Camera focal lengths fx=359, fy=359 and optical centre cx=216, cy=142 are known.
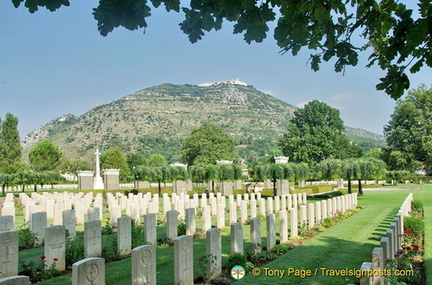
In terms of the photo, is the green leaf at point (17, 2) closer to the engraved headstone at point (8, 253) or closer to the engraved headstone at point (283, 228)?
the engraved headstone at point (8, 253)

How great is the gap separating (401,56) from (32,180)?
42.1m

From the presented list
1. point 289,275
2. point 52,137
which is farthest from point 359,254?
point 52,137

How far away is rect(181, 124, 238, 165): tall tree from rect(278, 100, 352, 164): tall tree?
36.2ft

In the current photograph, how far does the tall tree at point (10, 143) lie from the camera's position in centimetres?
4794

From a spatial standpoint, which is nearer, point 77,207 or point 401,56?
point 401,56

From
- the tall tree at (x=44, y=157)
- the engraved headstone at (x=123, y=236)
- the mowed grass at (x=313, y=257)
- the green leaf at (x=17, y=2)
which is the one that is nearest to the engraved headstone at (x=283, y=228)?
the mowed grass at (x=313, y=257)

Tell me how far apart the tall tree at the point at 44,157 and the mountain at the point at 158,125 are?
5421 centimetres

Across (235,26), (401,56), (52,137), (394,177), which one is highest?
(52,137)

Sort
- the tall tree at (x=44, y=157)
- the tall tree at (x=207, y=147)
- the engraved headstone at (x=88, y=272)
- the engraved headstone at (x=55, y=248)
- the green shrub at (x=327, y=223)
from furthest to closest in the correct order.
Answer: the tall tree at (x=44, y=157), the tall tree at (x=207, y=147), the green shrub at (x=327, y=223), the engraved headstone at (x=55, y=248), the engraved headstone at (x=88, y=272)

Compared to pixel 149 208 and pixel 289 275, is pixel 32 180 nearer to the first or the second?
pixel 149 208

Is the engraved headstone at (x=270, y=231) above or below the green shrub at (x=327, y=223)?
above

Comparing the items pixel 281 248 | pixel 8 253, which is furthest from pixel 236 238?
pixel 8 253

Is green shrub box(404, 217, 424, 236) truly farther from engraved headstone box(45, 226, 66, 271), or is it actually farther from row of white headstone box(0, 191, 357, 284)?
engraved headstone box(45, 226, 66, 271)

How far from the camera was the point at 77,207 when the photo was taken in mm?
14430
